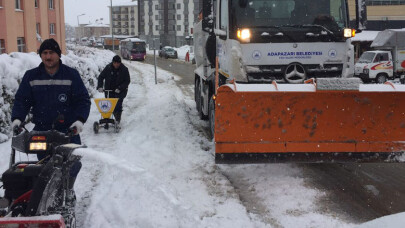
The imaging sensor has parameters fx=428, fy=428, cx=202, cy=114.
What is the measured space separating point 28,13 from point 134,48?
20879 millimetres

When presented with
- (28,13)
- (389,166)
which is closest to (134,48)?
(28,13)

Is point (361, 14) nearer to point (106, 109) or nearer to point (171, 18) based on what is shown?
point (106, 109)

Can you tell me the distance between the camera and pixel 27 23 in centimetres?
3106

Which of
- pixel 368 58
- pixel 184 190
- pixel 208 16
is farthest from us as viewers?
pixel 368 58

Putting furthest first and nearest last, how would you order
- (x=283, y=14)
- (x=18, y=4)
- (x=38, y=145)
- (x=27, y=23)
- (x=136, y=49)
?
(x=136, y=49) < (x=27, y=23) < (x=18, y=4) < (x=283, y=14) < (x=38, y=145)

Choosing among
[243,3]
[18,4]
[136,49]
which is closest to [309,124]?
[243,3]

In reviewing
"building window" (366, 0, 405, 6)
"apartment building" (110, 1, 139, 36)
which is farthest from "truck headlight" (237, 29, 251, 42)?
"apartment building" (110, 1, 139, 36)

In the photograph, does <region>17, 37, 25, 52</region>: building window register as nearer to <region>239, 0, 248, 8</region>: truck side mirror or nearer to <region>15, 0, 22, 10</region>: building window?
<region>15, 0, 22, 10</region>: building window

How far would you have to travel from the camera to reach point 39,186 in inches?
123

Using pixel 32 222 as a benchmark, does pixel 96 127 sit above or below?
below

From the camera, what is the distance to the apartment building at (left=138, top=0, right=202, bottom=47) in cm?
11188

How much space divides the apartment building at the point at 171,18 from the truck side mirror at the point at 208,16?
102 m

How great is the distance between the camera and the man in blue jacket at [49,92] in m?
4.15

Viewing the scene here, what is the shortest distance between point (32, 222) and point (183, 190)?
3058 mm
